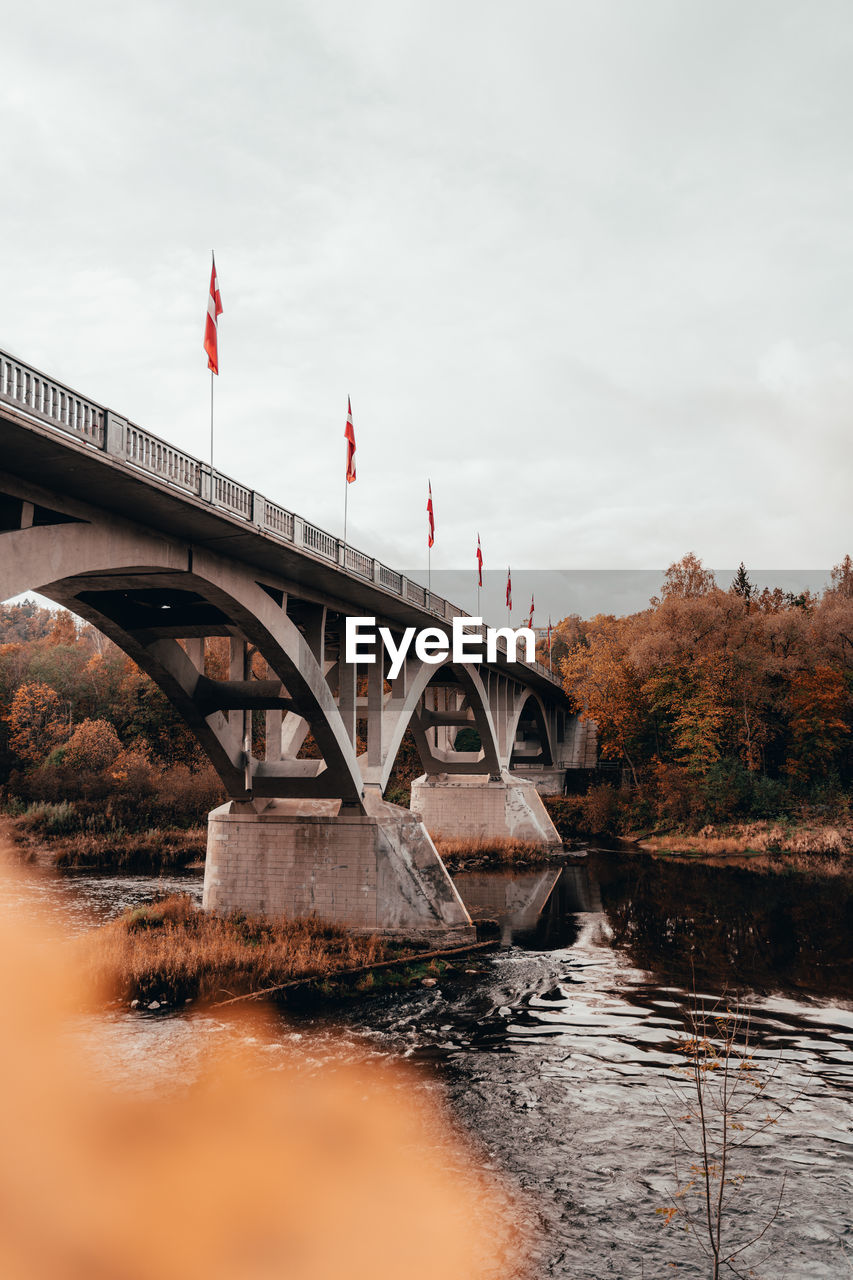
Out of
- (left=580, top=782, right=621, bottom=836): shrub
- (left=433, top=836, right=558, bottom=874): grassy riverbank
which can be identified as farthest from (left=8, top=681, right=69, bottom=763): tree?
(left=580, top=782, right=621, bottom=836): shrub

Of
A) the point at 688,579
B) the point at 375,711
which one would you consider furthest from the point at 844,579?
the point at 375,711

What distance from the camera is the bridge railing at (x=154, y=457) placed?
12.5 m

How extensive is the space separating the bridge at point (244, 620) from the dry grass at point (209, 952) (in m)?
1.45

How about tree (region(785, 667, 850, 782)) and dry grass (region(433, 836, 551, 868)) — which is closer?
dry grass (region(433, 836, 551, 868))

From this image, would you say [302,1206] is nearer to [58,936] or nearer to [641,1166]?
[641,1166]

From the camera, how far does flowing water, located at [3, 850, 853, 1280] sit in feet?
32.8

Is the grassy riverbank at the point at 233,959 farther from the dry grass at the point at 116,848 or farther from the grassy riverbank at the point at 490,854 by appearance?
the grassy riverbank at the point at 490,854

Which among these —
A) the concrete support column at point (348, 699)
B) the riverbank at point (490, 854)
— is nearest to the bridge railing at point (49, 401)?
the concrete support column at point (348, 699)

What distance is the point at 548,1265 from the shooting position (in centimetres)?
920

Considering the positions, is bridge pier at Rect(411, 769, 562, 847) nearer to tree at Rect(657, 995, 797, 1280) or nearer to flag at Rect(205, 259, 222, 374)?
tree at Rect(657, 995, 797, 1280)

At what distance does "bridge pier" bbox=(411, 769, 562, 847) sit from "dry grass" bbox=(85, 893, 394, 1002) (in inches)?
915

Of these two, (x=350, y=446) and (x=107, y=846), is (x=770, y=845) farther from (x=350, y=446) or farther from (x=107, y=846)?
(x=107, y=846)

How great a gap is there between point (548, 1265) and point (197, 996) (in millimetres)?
11547

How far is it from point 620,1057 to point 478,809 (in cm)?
3250
